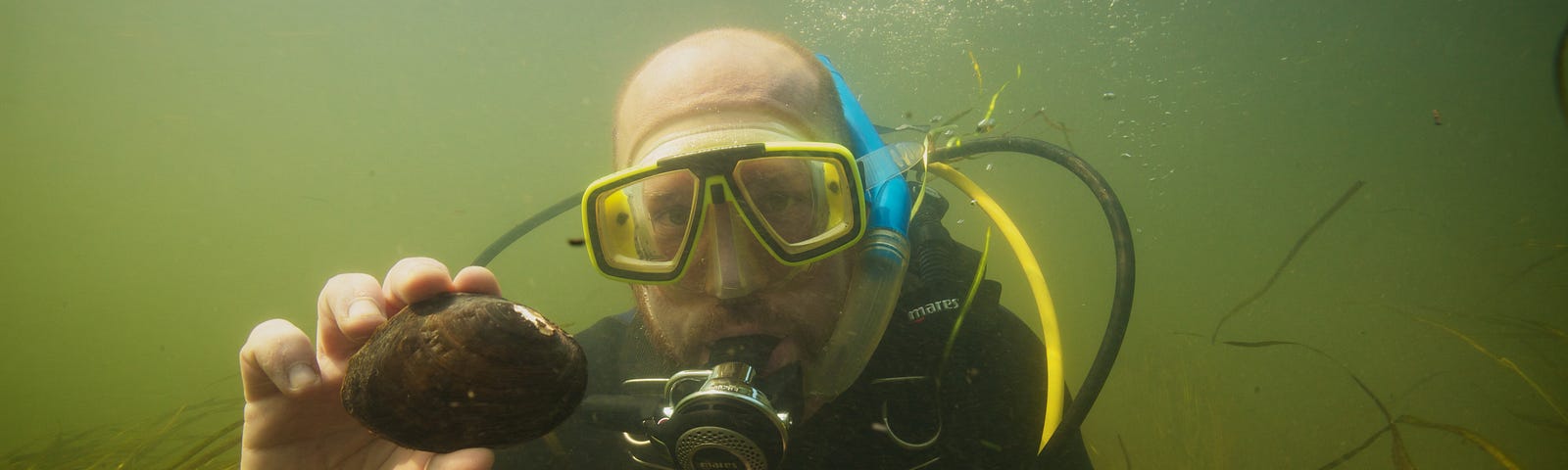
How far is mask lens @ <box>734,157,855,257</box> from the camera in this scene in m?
2.19

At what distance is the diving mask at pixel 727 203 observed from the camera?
6.67 feet

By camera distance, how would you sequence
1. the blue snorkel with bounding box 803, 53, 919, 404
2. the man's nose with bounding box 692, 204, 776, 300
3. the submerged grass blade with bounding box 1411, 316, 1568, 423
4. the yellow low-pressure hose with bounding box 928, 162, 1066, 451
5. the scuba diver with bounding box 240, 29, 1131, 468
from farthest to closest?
1. the submerged grass blade with bounding box 1411, 316, 1568, 423
2. the yellow low-pressure hose with bounding box 928, 162, 1066, 451
3. the blue snorkel with bounding box 803, 53, 919, 404
4. the man's nose with bounding box 692, 204, 776, 300
5. the scuba diver with bounding box 240, 29, 1131, 468

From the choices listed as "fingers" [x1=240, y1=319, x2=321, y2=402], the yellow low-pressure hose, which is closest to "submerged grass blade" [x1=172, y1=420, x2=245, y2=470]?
"fingers" [x1=240, y1=319, x2=321, y2=402]

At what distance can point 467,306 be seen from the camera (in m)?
1.16

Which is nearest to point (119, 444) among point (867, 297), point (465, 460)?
point (465, 460)

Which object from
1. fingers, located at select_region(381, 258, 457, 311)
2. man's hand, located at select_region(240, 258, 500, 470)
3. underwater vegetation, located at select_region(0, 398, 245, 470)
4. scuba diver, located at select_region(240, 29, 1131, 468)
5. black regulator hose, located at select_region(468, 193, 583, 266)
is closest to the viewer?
fingers, located at select_region(381, 258, 457, 311)

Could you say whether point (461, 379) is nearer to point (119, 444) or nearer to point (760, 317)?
point (760, 317)

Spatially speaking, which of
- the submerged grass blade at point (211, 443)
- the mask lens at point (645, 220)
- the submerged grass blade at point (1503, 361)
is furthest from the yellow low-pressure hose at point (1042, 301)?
the submerged grass blade at point (211, 443)

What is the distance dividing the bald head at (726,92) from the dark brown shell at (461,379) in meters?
1.28

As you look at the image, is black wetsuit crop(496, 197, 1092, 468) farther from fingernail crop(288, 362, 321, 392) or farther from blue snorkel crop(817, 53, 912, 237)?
fingernail crop(288, 362, 321, 392)

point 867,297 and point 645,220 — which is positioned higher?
point 645,220

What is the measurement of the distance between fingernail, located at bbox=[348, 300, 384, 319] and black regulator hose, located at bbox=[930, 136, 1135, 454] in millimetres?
2434

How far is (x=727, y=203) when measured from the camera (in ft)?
6.93

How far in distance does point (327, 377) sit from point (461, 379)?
876mm
